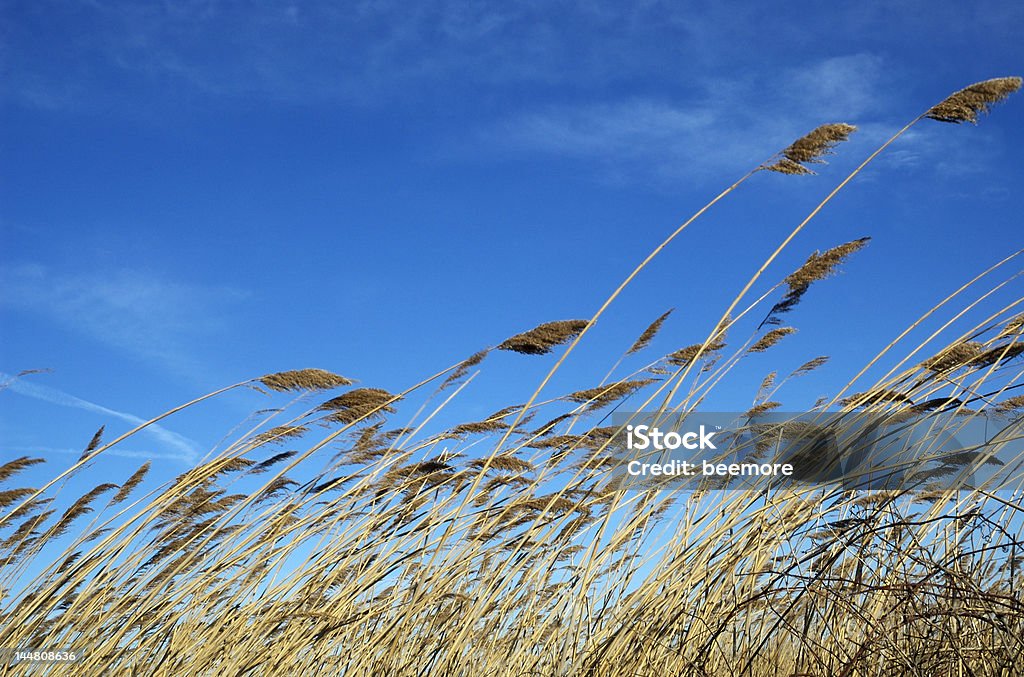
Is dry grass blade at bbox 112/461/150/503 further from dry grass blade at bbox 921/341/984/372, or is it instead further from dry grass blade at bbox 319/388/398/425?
dry grass blade at bbox 921/341/984/372

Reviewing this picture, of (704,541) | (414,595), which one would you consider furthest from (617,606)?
(414,595)

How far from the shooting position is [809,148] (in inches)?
113

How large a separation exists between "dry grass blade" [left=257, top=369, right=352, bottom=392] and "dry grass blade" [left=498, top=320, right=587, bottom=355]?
0.56 metres

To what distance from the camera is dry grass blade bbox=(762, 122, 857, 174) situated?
2.83 meters

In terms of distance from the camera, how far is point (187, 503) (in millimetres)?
3273

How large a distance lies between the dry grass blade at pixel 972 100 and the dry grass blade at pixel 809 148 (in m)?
0.31

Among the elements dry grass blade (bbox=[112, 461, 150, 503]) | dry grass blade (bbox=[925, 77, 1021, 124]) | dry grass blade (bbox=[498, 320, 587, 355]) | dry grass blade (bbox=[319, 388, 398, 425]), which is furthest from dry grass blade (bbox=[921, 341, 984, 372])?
dry grass blade (bbox=[112, 461, 150, 503])

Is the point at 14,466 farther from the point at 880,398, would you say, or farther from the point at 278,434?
the point at 880,398

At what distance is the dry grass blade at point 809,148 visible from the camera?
2826mm

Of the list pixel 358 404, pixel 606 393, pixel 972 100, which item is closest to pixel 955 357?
pixel 972 100

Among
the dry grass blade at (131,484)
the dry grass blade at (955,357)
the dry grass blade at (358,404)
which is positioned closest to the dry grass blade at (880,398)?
the dry grass blade at (955,357)

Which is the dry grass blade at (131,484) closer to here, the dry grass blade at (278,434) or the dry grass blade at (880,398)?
the dry grass blade at (278,434)

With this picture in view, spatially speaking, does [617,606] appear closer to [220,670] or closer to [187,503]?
[220,670]

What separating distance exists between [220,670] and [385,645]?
1.62 ft
